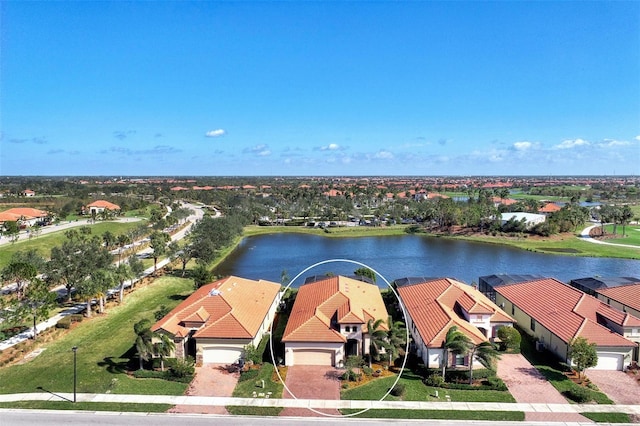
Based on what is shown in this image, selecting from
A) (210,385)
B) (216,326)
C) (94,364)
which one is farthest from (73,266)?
(210,385)

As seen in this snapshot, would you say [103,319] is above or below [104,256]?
below

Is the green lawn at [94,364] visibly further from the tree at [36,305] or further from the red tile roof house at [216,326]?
the red tile roof house at [216,326]

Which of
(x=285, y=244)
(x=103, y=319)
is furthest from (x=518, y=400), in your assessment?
(x=285, y=244)

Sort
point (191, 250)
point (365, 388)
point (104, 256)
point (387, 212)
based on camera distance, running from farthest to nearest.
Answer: point (387, 212) < point (191, 250) < point (104, 256) < point (365, 388)

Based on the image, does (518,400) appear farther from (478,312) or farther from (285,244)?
(285,244)

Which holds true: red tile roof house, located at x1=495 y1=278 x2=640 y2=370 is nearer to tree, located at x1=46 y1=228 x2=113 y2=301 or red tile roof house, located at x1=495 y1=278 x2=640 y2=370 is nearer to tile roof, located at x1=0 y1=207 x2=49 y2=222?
tree, located at x1=46 y1=228 x2=113 y2=301

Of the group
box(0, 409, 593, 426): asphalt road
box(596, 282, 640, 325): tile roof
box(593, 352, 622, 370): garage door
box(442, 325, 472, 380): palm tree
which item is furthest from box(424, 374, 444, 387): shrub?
box(596, 282, 640, 325): tile roof

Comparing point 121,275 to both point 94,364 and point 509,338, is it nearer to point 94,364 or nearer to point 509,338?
point 94,364

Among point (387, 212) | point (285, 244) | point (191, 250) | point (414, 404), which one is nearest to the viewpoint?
point (414, 404)

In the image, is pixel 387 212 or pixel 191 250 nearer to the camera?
pixel 191 250
